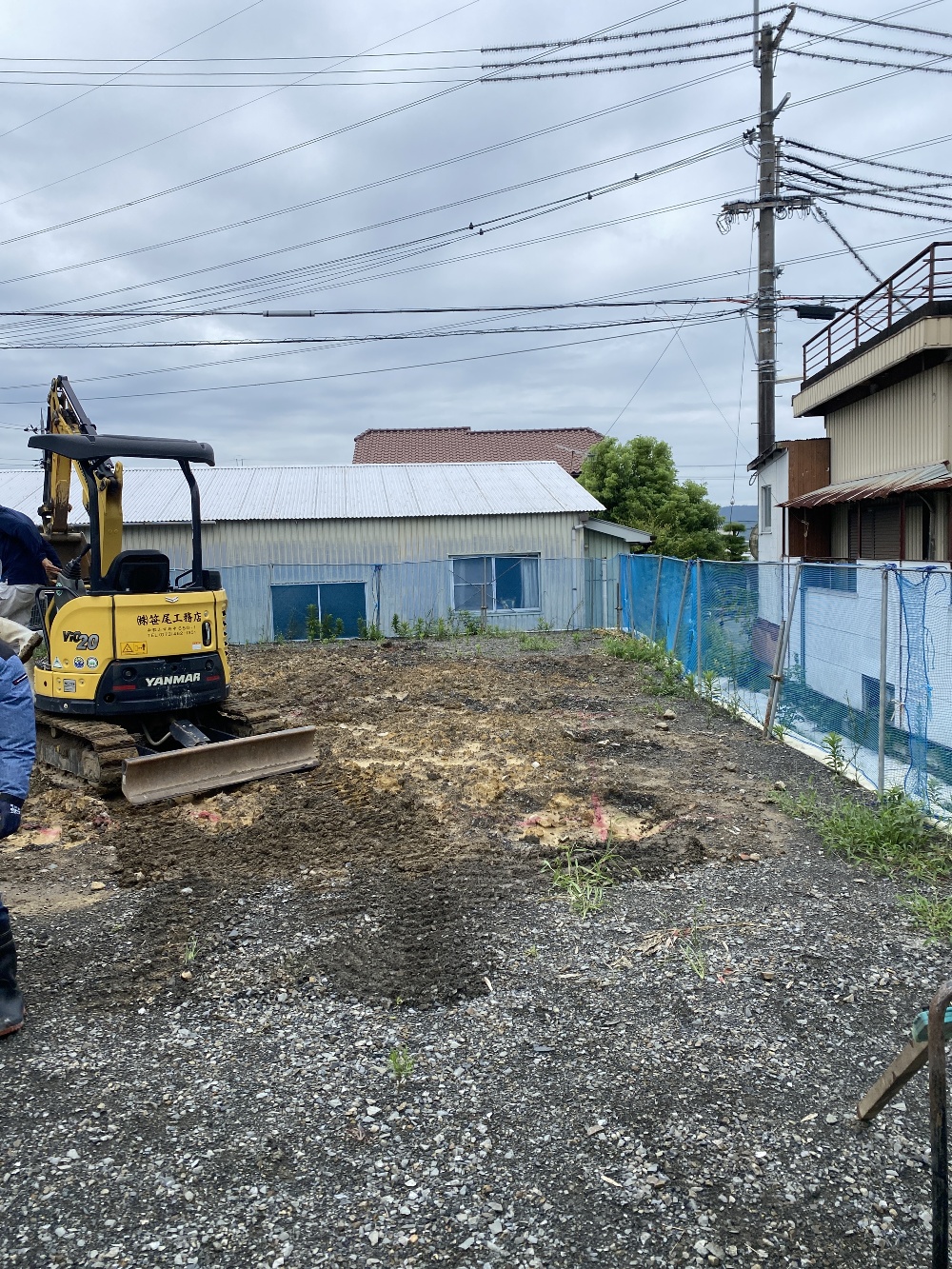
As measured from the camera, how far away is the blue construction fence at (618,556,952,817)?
7.40m

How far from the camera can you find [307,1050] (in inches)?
171

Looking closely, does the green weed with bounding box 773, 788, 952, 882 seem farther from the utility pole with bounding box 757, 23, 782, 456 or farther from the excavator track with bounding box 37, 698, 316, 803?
the utility pole with bounding box 757, 23, 782, 456

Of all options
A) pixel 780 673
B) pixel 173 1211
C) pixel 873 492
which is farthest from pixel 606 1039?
pixel 873 492

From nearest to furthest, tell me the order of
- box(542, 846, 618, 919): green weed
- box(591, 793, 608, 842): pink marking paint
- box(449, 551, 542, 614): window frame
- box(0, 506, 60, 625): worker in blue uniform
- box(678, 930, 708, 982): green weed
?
box(678, 930, 708, 982): green weed < box(542, 846, 618, 919): green weed < box(591, 793, 608, 842): pink marking paint < box(0, 506, 60, 625): worker in blue uniform < box(449, 551, 542, 614): window frame

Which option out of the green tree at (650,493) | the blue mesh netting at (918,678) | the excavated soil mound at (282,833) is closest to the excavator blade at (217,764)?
the excavated soil mound at (282,833)

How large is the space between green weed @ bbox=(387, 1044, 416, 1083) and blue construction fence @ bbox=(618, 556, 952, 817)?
4.68 meters

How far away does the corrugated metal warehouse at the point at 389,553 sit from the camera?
22.9 meters

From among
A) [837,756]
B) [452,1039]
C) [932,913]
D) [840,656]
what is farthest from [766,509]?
[452,1039]

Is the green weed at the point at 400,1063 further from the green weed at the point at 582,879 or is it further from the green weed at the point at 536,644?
the green weed at the point at 536,644

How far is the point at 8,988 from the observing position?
453cm

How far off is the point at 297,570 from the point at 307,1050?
754 inches

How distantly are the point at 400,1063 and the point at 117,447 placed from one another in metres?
6.43

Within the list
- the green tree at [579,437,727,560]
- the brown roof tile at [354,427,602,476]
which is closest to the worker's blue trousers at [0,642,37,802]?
the green tree at [579,437,727,560]

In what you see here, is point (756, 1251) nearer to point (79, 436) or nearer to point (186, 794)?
point (186, 794)
